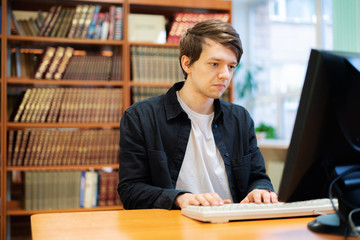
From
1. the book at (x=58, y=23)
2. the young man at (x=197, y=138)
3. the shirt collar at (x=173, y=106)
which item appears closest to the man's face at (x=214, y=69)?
the young man at (x=197, y=138)

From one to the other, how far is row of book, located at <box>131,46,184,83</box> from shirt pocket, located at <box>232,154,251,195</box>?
1.56 metres

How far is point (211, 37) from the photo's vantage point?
151cm

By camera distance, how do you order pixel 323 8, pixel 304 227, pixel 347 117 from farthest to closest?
1. pixel 323 8
2. pixel 304 227
3. pixel 347 117

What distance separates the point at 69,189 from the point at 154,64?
3.69 ft

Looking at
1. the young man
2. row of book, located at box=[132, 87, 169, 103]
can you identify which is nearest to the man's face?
the young man

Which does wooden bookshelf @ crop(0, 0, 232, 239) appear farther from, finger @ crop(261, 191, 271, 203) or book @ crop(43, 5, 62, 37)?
finger @ crop(261, 191, 271, 203)

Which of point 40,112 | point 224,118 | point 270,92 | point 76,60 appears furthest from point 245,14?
point 224,118

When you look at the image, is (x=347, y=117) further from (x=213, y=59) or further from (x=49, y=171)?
(x=49, y=171)

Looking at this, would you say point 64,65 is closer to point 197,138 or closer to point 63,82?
point 63,82

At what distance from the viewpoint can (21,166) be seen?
2.75m

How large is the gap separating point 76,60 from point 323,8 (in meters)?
2.49

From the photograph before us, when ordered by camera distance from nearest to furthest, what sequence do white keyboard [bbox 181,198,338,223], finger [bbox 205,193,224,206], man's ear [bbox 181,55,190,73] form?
1. white keyboard [bbox 181,198,338,223]
2. finger [bbox 205,193,224,206]
3. man's ear [bbox 181,55,190,73]

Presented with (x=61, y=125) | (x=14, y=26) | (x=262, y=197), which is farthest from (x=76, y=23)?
(x=262, y=197)

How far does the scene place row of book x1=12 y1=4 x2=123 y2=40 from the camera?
9.27 feet
